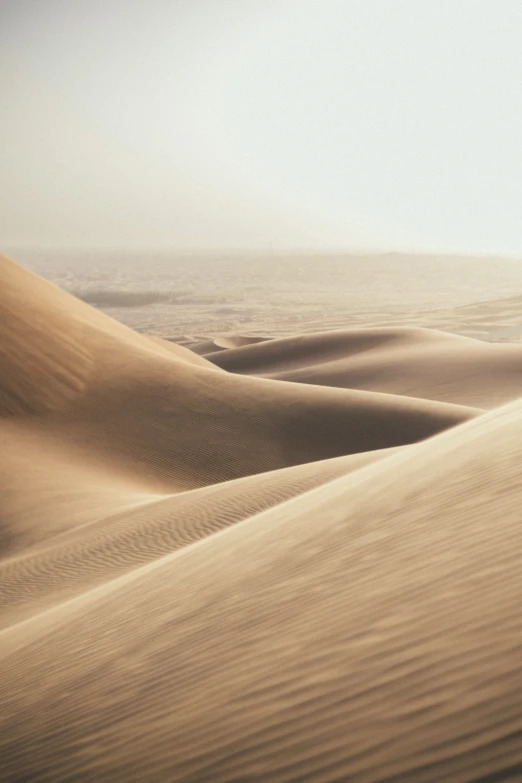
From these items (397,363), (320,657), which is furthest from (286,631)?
(397,363)

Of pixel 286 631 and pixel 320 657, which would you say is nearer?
pixel 320 657

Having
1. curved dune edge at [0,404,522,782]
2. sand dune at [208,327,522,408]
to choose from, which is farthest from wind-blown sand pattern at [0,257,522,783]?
sand dune at [208,327,522,408]

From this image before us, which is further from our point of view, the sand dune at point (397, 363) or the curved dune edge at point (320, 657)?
the sand dune at point (397, 363)

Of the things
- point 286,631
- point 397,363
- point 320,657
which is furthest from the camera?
point 397,363

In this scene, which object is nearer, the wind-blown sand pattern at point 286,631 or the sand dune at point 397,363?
the wind-blown sand pattern at point 286,631

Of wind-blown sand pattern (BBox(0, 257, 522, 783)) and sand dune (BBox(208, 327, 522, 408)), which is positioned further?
sand dune (BBox(208, 327, 522, 408))

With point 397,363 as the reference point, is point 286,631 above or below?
below

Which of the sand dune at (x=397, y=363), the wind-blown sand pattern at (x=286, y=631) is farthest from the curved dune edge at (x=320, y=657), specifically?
the sand dune at (x=397, y=363)

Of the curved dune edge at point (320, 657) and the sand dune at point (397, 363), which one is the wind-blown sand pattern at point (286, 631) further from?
the sand dune at point (397, 363)

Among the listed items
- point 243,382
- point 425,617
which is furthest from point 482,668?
point 243,382

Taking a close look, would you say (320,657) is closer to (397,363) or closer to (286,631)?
(286,631)

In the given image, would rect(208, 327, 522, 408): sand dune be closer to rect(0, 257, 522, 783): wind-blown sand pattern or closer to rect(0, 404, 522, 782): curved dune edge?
rect(0, 257, 522, 783): wind-blown sand pattern

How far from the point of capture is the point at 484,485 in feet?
14.0

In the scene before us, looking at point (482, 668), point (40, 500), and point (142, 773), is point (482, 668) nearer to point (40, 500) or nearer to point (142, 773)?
point (142, 773)
